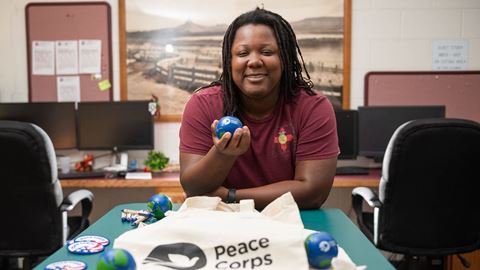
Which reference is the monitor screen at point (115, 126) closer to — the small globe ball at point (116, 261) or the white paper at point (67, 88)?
the white paper at point (67, 88)

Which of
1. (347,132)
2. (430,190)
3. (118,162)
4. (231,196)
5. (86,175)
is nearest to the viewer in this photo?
(231,196)

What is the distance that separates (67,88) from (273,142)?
2291 millimetres

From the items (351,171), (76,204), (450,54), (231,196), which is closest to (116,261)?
(231,196)

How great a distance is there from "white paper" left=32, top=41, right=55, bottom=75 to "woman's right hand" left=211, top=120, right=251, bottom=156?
2.50 metres

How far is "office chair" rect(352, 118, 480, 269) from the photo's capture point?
6.61 ft

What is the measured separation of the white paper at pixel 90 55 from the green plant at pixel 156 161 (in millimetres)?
744

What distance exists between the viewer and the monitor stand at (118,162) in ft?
10.3

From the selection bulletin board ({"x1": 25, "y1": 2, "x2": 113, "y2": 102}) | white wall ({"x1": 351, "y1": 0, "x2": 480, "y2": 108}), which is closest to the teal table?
bulletin board ({"x1": 25, "y1": 2, "x2": 113, "y2": 102})

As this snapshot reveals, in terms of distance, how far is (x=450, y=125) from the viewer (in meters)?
2.00

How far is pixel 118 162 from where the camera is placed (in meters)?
3.30

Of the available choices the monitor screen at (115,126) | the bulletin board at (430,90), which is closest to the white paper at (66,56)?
the monitor screen at (115,126)

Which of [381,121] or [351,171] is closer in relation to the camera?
[351,171]

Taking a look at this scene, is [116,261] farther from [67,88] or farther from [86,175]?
[67,88]

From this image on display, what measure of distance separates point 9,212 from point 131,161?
1264 mm
